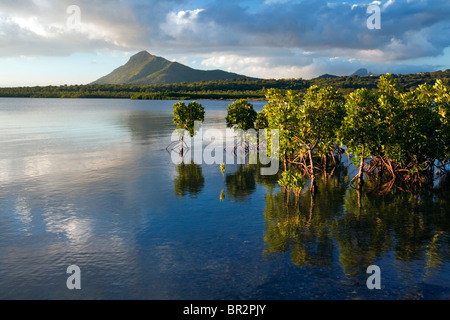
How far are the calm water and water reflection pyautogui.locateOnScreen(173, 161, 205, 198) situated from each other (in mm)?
462

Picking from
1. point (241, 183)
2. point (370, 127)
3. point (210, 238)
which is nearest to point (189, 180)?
point (241, 183)

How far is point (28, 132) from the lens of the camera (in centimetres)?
12056

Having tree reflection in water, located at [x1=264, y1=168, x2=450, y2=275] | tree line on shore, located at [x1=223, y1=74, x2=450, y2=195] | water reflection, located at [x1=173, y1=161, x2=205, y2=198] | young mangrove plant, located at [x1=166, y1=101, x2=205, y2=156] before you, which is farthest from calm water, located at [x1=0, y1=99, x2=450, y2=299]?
young mangrove plant, located at [x1=166, y1=101, x2=205, y2=156]

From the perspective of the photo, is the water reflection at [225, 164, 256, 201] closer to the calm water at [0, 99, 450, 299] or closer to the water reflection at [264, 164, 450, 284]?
the calm water at [0, 99, 450, 299]

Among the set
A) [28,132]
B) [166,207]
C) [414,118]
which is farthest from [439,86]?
[28,132]

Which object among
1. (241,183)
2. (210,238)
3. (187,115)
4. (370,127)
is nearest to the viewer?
(210,238)

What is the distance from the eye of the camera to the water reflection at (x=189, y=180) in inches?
2110

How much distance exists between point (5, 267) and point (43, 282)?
4.74m

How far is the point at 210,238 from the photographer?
117 ft

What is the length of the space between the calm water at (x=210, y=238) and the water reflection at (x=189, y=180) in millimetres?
462

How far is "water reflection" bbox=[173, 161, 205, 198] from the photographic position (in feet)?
176

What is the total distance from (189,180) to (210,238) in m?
25.6

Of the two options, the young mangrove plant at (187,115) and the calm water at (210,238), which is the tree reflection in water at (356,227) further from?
the young mangrove plant at (187,115)

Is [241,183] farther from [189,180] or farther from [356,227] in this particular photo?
[356,227]
